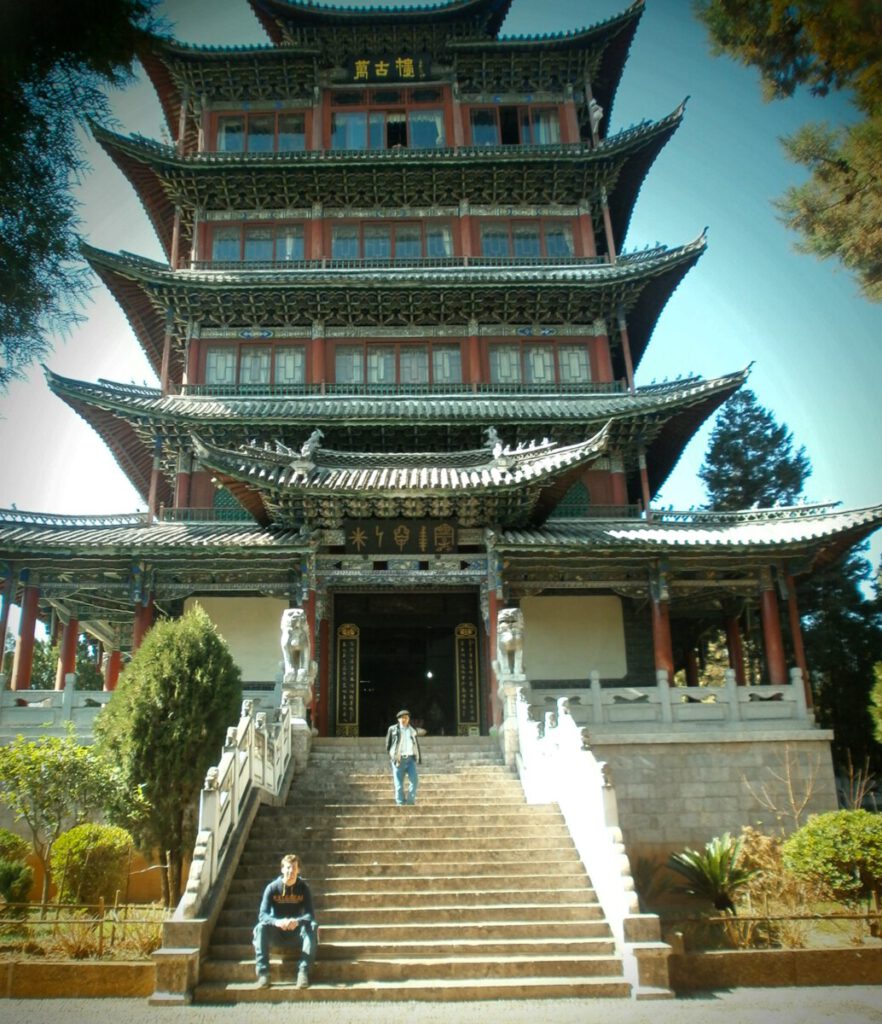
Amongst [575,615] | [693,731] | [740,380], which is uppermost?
[740,380]

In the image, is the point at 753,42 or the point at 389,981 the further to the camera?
the point at 389,981

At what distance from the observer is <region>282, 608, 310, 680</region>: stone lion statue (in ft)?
48.1

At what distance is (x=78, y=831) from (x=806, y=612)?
2362 centimetres

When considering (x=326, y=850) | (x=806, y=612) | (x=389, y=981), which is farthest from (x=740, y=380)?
(x=389, y=981)

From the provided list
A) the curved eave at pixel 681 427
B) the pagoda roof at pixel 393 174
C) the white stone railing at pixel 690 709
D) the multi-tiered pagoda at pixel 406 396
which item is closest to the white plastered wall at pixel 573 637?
the multi-tiered pagoda at pixel 406 396

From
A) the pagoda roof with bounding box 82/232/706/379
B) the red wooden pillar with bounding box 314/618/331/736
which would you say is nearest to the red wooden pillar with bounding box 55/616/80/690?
the red wooden pillar with bounding box 314/618/331/736

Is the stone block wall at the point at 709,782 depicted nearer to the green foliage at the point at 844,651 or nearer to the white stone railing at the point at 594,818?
the white stone railing at the point at 594,818

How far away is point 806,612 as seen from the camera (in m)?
28.3

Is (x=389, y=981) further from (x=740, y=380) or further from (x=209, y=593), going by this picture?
(x=740, y=380)

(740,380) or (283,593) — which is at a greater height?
(740,380)

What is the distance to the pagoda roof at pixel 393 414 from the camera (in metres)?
20.4

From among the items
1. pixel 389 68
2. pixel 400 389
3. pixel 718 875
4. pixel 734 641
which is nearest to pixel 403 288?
pixel 400 389

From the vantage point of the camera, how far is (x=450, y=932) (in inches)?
372

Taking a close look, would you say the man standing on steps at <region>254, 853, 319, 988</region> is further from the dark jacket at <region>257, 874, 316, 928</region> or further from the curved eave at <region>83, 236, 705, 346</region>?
the curved eave at <region>83, 236, 705, 346</region>
